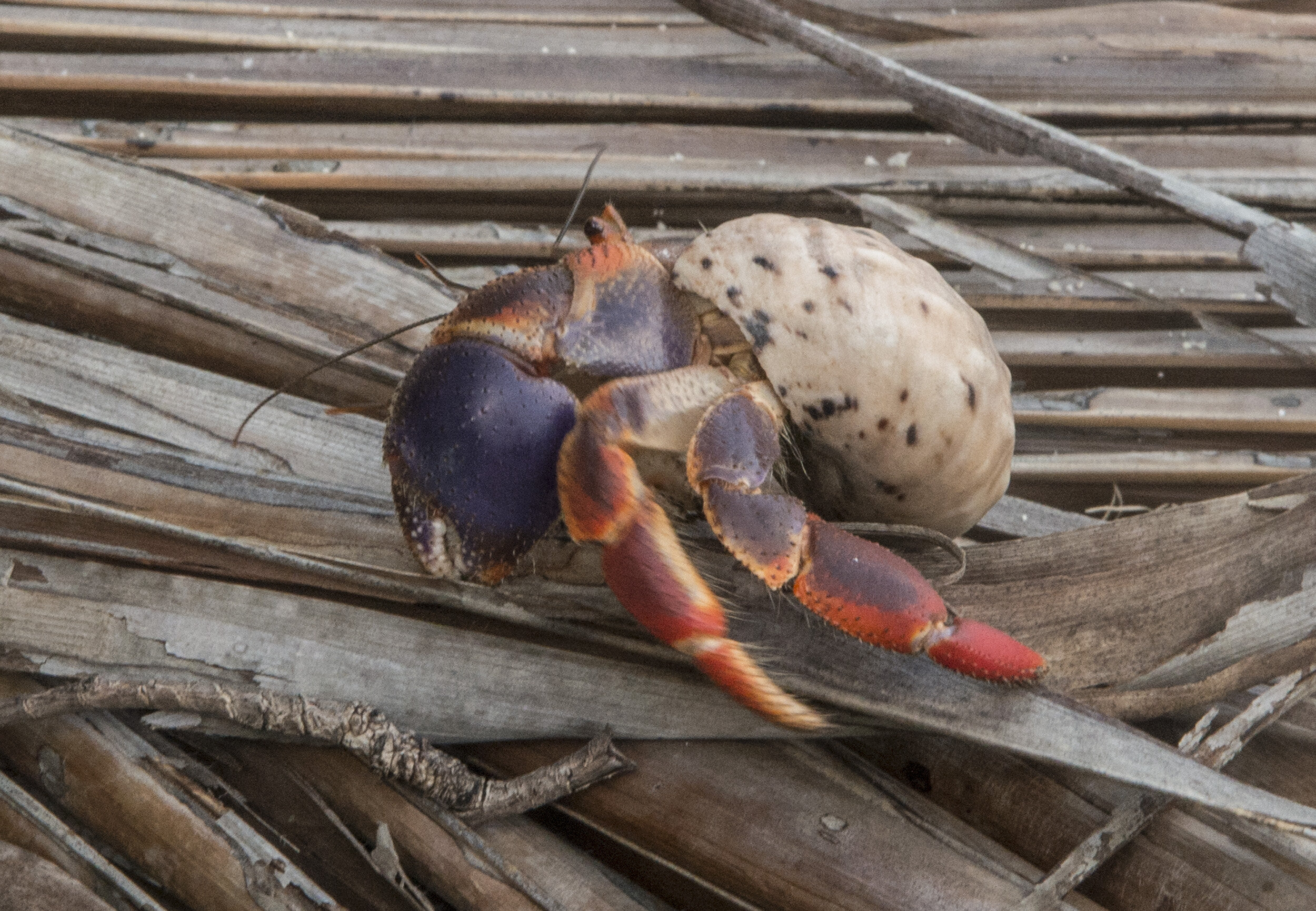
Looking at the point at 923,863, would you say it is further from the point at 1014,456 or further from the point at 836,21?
the point at 836,21

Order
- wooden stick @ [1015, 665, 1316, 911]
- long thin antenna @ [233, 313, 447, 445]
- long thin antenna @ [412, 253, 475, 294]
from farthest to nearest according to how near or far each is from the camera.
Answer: long thin antenna @ [412, 253, 475, 294] < long thin antenna @ [233, 313, 447, 445] < wooden stick @ [1015, 665, 1316, 911]

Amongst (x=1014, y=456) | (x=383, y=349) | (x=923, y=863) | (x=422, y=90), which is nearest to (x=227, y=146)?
(x=422, y=90)

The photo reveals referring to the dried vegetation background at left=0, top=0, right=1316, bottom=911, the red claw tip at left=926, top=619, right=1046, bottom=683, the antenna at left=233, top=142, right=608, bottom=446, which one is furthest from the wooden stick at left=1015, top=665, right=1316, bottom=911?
the antenna at left=233, top=142, right=608, bottom=446

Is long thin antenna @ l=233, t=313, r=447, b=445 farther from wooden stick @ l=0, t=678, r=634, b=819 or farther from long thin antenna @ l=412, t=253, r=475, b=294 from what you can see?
wooden stick @ l=0, t=678, r=634, b=819

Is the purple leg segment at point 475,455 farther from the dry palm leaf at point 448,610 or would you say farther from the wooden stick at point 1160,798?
the wooden stick at point 1160,798

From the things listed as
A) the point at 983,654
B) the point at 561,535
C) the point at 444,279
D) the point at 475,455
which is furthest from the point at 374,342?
the point at 983,654

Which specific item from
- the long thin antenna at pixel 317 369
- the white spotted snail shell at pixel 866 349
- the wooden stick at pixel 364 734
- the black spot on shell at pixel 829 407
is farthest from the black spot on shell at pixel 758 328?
the wooden stick at pixel 364 734

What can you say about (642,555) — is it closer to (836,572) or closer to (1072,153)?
(836,572)
